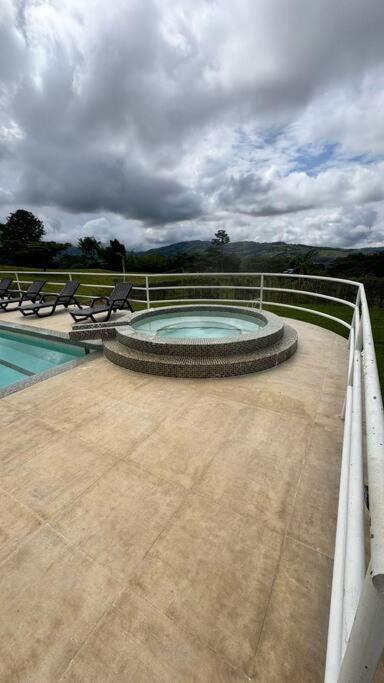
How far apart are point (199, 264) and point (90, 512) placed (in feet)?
228

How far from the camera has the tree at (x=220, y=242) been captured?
68625mm

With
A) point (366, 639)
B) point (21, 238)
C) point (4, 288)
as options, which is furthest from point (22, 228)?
point (366, 639)

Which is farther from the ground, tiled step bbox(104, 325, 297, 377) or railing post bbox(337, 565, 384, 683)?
railing post bbox(337, 565, 384, 683)

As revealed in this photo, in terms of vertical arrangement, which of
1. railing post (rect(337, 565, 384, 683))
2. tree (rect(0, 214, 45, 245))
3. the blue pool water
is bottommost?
the blue pool water

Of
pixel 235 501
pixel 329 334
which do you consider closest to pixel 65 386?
pixel 235 501

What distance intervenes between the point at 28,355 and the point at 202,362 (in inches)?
160

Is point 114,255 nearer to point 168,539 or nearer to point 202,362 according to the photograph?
point 202,362

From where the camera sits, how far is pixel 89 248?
237 ft

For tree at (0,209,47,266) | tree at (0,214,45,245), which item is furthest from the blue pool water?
tree at (0,214,45,245)

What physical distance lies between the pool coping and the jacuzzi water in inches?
41.3

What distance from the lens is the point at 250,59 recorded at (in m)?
6.17

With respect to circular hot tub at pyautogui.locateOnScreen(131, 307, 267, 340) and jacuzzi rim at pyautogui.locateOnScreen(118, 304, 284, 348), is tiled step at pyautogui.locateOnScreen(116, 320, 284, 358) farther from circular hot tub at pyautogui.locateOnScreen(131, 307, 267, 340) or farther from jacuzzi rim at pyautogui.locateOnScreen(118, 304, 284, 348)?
circular hot tub at pyautogui.locateOnScreen(131, 307, 267, 340)

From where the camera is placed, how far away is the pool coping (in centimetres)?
376

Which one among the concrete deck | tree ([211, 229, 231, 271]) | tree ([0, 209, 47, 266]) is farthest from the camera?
tree ([211, 229, 231, 271])
